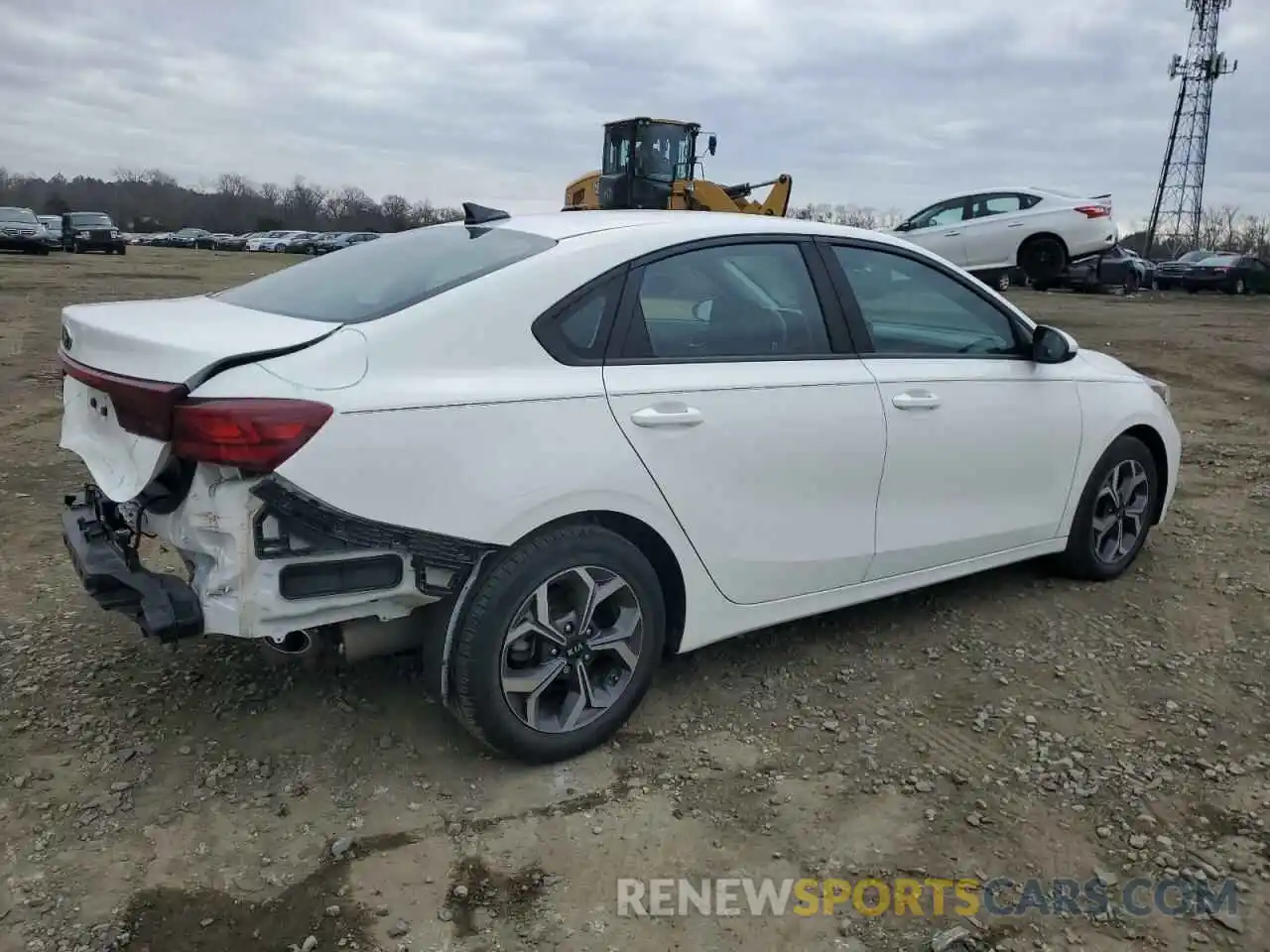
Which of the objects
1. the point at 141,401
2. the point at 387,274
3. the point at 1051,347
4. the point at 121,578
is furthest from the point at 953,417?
the point at 121,578

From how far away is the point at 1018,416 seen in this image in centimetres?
424

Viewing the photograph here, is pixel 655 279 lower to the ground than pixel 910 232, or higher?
lower

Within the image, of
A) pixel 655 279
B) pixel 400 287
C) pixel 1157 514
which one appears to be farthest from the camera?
pixel 1157 514

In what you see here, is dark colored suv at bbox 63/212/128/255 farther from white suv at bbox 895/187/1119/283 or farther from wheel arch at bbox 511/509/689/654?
wheel arch at bbox 511/509/689/654

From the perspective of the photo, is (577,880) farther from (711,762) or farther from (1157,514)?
(1157,514)

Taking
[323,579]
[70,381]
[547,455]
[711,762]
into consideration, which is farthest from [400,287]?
[711,762]

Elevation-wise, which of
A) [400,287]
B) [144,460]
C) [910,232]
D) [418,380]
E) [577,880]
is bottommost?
[577,880]

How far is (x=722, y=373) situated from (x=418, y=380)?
1.02 m

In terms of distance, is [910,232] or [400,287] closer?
[400,287]

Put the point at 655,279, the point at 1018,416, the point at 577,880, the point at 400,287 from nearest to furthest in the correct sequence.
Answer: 1. the point at 577,880
2. the point at 400,287
3. the point at 655,279
4. the point at 1018,416

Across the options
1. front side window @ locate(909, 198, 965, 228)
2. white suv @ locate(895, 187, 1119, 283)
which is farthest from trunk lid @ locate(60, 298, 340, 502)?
front side window @ locate(909, 198, 965, 228)

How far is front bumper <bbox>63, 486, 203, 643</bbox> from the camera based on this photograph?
8.99 feet

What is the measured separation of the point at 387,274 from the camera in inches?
131

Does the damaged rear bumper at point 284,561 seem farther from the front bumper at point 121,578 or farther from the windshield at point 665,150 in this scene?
the windshield at point 665,150
